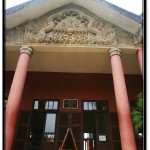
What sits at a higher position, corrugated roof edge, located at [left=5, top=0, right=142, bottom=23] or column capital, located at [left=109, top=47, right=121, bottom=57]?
corrugated roof edge, located at [left=5, top=0, right=142, bottom=23]

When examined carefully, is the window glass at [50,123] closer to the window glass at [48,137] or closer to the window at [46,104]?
the window glass at [48,137]

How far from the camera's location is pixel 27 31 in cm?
805

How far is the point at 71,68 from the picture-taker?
30.5 feet

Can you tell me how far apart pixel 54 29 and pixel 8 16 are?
5.11ft

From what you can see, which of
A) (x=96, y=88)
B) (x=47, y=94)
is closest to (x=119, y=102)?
(x=96, y=88)

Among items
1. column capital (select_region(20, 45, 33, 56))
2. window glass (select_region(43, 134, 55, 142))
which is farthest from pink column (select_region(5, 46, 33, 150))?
window glass (select_region(43, 134, 55, 142))

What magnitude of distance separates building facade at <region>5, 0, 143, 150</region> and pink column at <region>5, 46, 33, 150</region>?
0.03 meters

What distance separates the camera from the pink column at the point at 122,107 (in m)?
5.89

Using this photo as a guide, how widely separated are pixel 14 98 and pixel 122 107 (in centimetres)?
290

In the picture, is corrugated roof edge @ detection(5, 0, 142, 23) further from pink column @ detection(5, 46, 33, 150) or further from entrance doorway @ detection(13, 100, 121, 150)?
entrance doorway @ detection(13, 100, 121, 150)

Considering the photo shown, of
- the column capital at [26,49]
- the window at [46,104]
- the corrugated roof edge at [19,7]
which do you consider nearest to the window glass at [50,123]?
the window at [46,104]

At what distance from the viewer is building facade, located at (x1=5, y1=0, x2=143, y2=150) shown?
7715mm

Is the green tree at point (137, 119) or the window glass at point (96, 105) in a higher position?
the window glass at point (96, 105)

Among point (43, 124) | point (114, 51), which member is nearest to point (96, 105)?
point (43, 124)
